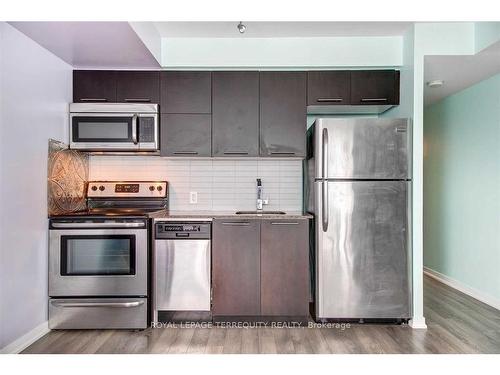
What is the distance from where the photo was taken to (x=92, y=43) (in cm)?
274

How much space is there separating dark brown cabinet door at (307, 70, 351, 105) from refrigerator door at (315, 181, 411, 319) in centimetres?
77

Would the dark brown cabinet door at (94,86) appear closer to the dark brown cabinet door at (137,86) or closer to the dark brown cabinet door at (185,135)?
the dark brown cabinet door at (137,86)

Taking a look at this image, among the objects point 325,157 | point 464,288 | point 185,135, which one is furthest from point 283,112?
point 464,288

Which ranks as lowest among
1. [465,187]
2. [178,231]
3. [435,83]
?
[178,231]

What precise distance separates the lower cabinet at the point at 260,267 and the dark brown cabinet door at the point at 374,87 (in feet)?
3.92

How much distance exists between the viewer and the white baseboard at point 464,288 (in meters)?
3.52

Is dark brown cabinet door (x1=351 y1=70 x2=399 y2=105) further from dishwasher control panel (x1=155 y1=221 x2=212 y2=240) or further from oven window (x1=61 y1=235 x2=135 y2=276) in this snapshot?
oven window (x1=61 y1=235 x2=135 y2=276)

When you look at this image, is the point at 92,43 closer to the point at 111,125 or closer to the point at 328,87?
the point at 111,125

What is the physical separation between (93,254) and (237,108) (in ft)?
5.46

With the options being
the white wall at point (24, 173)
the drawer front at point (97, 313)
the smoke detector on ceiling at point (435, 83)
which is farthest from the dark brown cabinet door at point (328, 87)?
the drawer front at point (97, 313)

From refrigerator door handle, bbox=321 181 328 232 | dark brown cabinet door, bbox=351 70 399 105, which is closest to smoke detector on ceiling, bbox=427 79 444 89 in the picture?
dark brown cabinet door, bbox=351 70 399 105

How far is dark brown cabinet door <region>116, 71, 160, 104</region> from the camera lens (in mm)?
3270
